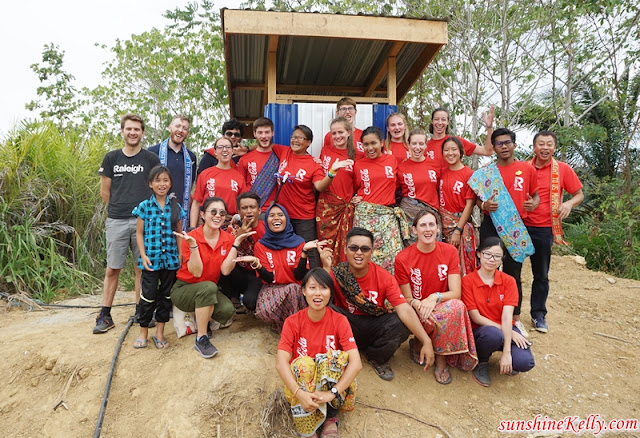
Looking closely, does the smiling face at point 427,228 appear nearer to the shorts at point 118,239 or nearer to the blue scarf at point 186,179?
the blue scarf at point 186,179

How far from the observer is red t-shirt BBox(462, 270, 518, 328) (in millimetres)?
3600

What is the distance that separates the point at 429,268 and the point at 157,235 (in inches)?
89.9

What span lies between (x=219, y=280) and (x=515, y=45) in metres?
8.27

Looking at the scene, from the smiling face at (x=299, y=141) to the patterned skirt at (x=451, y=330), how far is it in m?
1.97

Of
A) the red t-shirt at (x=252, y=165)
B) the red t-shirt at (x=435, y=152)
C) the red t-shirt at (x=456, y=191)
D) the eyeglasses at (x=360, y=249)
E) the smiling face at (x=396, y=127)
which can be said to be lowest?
the eyeglasses at (x=360, y=249)

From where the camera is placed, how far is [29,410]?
138 inches

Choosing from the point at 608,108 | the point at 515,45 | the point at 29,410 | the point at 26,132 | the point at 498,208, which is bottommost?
the point at 29,410

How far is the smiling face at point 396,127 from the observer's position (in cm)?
461

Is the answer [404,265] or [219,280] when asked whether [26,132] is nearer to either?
[219,280]

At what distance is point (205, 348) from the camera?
3.54 meters

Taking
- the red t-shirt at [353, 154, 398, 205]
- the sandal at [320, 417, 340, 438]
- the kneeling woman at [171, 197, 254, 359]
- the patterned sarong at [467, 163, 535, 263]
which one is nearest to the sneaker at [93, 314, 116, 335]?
the kneeling woman at [171, 197, 254, 359]

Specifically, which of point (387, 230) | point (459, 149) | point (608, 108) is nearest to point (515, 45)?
point (608, 108)

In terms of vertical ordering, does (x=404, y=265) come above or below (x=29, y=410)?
above

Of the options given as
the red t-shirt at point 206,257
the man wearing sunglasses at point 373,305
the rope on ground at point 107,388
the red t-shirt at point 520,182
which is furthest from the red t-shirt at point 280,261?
the red t-shirt at point 520,182
